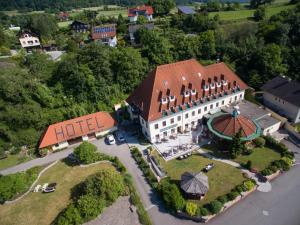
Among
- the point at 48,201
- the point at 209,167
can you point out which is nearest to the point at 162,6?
the point at 209,167

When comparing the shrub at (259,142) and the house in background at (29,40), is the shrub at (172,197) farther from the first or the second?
the house in background at (29,40)

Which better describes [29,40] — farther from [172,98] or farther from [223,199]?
[223,199]

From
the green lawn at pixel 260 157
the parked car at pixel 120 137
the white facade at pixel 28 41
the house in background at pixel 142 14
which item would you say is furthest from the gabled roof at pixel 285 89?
the white facade at pixel 28 41

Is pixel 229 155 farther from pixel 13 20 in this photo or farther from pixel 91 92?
pixel 13 20

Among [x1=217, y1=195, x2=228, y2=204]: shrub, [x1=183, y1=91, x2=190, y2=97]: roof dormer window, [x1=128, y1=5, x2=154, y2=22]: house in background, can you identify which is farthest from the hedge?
[x1=128, y1=5, x2=154, y2=22]: house in background

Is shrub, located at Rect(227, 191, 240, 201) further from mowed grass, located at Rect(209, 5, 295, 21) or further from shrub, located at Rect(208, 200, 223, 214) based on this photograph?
mowed grass, located at Rect(209, 5, 295, 21)

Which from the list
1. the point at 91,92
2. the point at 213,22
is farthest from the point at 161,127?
the point at 213,22
